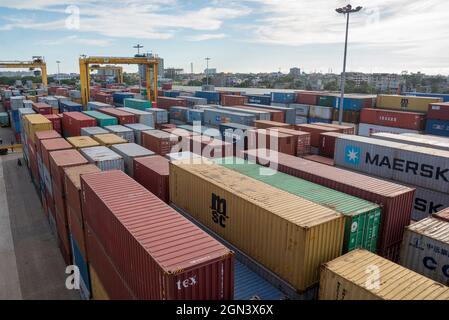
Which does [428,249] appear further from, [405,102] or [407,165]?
[405,102]

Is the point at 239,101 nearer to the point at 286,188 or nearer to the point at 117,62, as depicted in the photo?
the point at 117,62

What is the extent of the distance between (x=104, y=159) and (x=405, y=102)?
1569 inches

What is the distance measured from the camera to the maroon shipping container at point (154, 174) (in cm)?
1842

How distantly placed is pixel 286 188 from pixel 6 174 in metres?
38.1

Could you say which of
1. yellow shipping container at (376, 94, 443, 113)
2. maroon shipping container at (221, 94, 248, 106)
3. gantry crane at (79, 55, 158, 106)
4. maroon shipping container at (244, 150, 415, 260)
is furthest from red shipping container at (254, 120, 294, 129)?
gantry crane at (79, 55, 158, 106)

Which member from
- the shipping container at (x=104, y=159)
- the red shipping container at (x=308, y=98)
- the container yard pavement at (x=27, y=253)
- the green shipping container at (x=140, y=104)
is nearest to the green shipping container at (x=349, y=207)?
the shipping container at (x=104, y=159)

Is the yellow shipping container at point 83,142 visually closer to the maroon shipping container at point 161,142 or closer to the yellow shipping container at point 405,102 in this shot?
the maroon shipping container at point 161,142

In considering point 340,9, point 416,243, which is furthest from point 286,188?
point 340,9

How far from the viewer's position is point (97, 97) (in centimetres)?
6575

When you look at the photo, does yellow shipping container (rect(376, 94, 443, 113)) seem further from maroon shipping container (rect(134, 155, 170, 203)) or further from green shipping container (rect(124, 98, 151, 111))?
maroon shipping container (rect(134, 155, 170, 203))

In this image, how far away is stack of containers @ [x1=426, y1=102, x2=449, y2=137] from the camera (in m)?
34.2

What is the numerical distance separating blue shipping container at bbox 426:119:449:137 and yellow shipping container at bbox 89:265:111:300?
36311 millimetres

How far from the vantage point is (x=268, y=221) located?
11.4 m

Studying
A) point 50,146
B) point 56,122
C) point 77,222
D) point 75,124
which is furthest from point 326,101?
point 77,222
